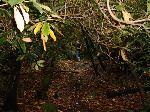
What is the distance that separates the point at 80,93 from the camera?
54.2 ft

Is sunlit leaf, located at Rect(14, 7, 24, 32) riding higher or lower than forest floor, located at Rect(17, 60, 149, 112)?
higher

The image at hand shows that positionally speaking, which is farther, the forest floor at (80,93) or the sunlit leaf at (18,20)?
the forest floor at (80,93)

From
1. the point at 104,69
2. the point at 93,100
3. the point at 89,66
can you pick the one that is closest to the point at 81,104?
the point at 93,100

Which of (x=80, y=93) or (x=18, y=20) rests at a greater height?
(x=18, y=20)

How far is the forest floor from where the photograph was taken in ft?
46.5

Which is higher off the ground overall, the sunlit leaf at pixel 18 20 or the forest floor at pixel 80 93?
the sunlit leaf at pixel 18 20

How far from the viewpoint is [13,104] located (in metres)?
12.2

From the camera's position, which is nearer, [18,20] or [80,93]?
[18,20]

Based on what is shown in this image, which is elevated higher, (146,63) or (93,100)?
(146,63)

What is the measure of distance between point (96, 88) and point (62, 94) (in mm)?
2518

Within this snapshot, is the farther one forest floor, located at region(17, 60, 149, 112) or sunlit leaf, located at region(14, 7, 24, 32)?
forest floor, located at region(17, 60, 149, 112)

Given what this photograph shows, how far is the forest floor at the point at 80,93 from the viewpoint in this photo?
1419 cm

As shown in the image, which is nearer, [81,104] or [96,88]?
[81,104]

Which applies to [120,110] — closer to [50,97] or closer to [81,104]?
[81,104]
